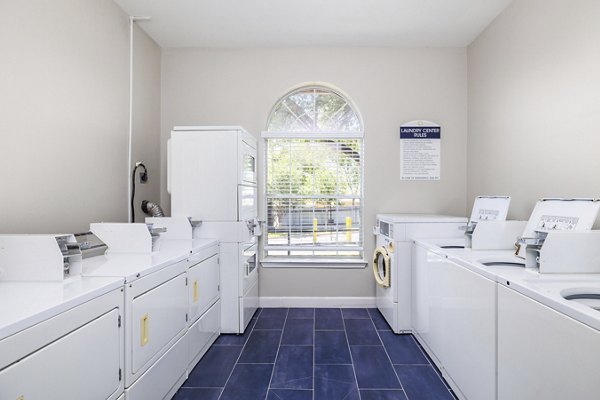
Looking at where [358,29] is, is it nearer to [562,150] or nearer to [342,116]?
[342,116]

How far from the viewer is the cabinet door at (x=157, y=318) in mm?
1556

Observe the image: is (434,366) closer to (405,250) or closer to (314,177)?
(405,250)

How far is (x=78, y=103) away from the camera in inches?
88.8

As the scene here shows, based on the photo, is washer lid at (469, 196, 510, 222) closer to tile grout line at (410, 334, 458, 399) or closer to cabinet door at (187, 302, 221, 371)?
tile grout line at (410, 334, 458, 399)

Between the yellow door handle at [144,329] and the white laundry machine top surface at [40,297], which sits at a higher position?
the white laundry machine top surface at [40,297]

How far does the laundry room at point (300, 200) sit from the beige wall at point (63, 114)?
1 cm

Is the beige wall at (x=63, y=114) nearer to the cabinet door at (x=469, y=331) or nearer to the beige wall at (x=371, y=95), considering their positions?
the beige wall at (x=371, y=95)

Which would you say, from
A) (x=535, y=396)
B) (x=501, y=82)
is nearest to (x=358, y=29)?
(x=501, y=82)

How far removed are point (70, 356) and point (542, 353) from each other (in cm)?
175

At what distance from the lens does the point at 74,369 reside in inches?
45.4

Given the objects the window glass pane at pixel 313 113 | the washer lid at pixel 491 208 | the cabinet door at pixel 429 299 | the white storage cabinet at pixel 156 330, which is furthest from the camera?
the window glass pane at pixel 313 113

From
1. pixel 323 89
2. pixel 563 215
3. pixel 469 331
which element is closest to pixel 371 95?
pixel 323 89

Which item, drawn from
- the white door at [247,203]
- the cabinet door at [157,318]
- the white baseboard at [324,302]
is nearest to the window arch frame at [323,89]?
the white door at [247,203]

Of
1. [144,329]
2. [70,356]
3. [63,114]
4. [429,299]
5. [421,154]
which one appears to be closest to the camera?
[70,356]
